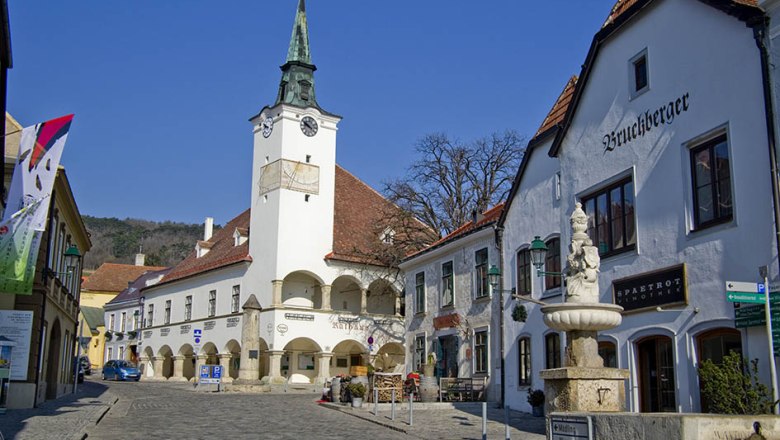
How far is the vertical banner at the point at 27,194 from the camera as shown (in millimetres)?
14781

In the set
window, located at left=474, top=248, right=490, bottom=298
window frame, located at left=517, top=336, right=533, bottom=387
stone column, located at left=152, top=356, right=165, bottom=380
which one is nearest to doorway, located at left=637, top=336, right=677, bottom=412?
window frame, located at left=517, top=336, right=533, bottom=387

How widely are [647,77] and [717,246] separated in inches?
170

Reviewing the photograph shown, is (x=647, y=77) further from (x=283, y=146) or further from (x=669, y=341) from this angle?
(x=283, y=146)

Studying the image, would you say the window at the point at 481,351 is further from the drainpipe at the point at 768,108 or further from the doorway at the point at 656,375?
the drainpipe at the point at 768,108

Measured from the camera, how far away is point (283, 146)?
4716 cm

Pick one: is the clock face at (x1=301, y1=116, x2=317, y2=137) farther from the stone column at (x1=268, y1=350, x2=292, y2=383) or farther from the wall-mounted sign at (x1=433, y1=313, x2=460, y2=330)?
the wall-mounted sign at (x1=433, y1=313, x2=460, y2=330)

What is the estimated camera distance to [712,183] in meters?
14.4

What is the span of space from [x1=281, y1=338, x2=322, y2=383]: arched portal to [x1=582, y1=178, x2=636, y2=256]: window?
30935 millimetres

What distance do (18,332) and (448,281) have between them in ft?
50.0

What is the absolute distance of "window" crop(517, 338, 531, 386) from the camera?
22.5m

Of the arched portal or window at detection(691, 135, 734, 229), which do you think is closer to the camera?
window at detection(691, 135, 734, 229)

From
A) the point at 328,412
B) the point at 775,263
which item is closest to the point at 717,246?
the point at 775,263

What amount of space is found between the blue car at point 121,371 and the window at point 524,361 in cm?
3524

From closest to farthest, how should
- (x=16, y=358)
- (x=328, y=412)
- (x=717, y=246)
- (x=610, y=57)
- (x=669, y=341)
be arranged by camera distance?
(x=717, y=246) → (x=669, y=341) → (x=610, y=57) → (x=16, y=358) → (x=328, y=412)
